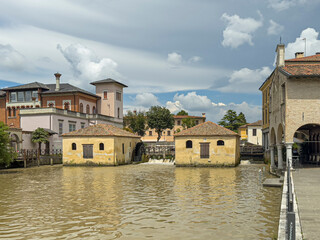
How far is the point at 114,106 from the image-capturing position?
199 ft

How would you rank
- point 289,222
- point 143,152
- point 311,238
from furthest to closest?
1. point 143,152
2. point 311,238
3. point 289,222

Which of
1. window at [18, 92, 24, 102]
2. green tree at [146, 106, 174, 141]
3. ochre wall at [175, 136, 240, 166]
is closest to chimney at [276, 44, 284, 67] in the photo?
ochre wall at [175, 136, 240, 166]

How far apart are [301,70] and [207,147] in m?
13.5

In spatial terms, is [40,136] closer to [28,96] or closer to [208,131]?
[28,96]

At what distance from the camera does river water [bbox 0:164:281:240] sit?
905 centimetres

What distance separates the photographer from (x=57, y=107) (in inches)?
2135

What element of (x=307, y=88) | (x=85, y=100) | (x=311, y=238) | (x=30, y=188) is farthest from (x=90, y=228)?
(x=85, y=100)

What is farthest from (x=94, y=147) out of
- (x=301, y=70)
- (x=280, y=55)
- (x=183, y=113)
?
(x=183, y=113)

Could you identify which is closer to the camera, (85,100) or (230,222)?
(230,222)

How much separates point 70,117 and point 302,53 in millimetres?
31928

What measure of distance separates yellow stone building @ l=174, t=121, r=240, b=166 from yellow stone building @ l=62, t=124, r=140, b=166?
21.2ft

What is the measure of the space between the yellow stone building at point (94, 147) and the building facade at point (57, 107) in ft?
25.3

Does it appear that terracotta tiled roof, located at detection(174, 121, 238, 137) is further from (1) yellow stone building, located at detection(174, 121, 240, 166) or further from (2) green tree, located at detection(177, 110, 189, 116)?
(2) green tree, located at detection(177, 110, 189, 116)

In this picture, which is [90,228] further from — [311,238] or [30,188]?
[30,188]
